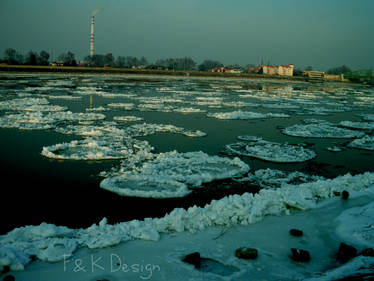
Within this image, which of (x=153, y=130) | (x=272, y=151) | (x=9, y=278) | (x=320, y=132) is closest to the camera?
(x=9, y=278)

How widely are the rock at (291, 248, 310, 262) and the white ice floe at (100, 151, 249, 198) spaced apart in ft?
8.27

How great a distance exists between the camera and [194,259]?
11.9 ft

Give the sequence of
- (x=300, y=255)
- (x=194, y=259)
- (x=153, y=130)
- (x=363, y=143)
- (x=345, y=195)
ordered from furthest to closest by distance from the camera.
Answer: (x=153, y=130)
(x=363, y=143)
(x=345, y=195)
(x=300, y=255)
(x=194, y=259)

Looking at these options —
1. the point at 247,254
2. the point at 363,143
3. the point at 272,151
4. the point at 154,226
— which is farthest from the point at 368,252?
the point at 363,143

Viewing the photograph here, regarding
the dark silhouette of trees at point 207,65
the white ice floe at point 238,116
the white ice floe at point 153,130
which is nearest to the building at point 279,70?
the dark silhouette of trees at point 207,65

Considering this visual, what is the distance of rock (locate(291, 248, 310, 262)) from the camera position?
3731 mm

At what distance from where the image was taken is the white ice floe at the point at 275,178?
264 inches

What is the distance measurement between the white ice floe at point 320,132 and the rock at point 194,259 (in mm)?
8688

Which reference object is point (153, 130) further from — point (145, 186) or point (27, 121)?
point (145, 186)

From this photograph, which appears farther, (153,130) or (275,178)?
(153,130)

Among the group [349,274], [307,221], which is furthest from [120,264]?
[307,221]

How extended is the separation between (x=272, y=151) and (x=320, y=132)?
4.02 m

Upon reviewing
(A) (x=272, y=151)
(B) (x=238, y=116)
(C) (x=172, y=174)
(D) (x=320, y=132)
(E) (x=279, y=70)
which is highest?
(E) (x=279, y=70)

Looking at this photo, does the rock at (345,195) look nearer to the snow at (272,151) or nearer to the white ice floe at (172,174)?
the white ice floe at (172,174)
